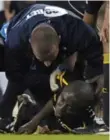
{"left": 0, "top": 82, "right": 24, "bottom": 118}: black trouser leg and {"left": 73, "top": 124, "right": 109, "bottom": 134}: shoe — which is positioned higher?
{"left": 0, "top": 82, "right": 24, "bottom": 118}: black trouser leg

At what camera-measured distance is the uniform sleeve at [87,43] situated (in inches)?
112

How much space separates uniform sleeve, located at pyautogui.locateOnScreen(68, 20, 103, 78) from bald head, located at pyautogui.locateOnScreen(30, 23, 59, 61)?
9 cm

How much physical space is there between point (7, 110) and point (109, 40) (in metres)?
0.67

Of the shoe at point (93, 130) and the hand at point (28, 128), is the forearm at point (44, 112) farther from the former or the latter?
the shoe at point (93, 130)

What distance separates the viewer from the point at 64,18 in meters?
2.85

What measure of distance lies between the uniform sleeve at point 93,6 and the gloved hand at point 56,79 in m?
0.35

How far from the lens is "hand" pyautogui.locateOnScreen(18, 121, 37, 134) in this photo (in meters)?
2.91

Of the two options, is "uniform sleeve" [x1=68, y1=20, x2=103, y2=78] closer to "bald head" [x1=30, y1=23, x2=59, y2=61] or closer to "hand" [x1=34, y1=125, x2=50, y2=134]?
"bald head" [x1=30, y1=23, x2=59, y2=61]

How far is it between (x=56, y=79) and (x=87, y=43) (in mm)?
257

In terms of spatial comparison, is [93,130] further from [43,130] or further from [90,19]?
[90,19]

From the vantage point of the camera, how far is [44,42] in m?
2.88

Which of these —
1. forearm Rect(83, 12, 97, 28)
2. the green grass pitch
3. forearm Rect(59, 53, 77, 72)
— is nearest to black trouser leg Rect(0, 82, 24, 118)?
the green grass pitch

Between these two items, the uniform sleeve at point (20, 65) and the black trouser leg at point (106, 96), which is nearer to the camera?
the black trouser leg at point (106, 96)

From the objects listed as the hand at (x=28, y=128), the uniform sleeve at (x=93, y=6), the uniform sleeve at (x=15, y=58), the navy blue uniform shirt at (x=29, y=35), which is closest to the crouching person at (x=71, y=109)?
the hand at (x=28, y=128)
